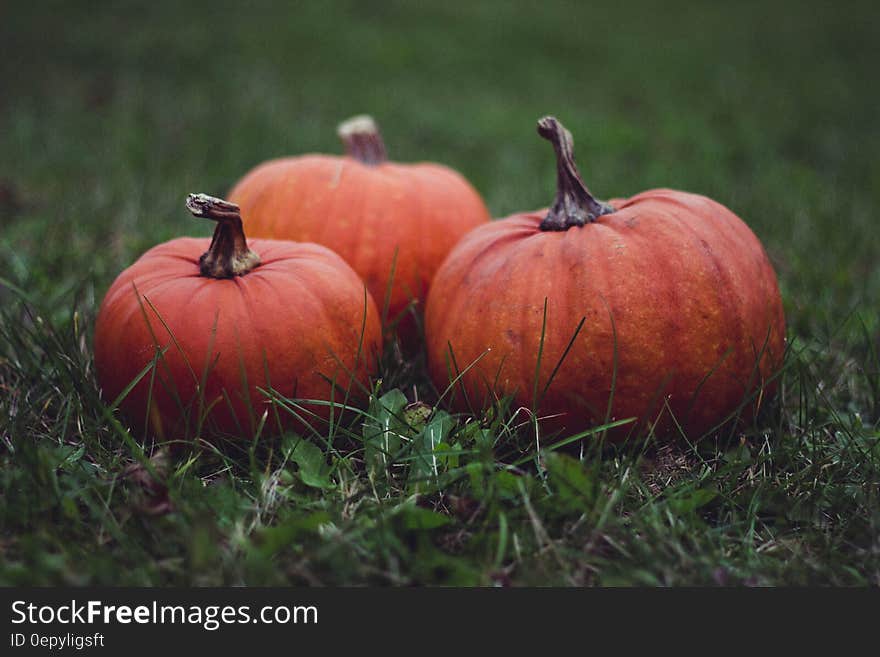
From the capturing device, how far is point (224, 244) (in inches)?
84.1

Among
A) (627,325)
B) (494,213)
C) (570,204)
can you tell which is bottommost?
(494,213)

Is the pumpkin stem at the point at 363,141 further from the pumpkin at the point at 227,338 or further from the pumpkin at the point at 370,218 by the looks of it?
the pumpkin at the point at 227,338

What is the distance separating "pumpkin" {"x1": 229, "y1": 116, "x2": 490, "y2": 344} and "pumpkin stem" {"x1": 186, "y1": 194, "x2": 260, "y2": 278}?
0.51 m

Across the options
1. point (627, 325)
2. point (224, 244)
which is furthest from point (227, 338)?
point (627, 325)

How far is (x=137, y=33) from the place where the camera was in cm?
894

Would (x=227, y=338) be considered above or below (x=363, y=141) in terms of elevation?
below

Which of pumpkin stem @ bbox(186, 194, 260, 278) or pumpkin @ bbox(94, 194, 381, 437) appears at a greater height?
pumpkin stem @ bbox(186, 194, 260, 278)

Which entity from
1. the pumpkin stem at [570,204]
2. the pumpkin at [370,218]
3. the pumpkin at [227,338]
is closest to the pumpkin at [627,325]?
the pumpkin stem at [570,204]

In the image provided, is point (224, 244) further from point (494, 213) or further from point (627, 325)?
point (494, 213)

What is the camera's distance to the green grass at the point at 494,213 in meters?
1.56

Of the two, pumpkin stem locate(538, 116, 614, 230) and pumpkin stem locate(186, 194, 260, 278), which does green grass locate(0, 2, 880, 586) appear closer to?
pumpkin stem locate(186, 194, 260, 278)

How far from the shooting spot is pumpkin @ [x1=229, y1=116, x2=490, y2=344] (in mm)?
2666

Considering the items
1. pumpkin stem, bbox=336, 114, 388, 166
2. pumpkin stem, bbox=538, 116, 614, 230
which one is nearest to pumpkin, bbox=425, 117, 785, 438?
pumpkin stem, bbox=538, 116, 614, 230

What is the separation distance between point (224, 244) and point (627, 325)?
47.4 inches
